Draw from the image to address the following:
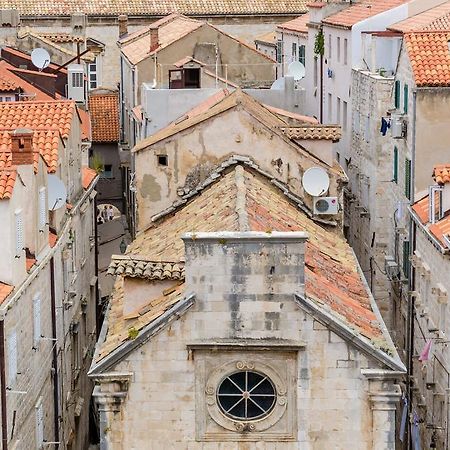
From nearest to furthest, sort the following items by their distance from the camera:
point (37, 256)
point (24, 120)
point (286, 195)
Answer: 1. point (37, 256)
2. point (286, 195)
3. point (24, 120)

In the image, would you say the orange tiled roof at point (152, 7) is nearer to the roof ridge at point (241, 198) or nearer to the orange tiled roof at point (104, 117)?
the orange tiled roof at point (104, 117)

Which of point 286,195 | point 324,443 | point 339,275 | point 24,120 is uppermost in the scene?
point 24,120

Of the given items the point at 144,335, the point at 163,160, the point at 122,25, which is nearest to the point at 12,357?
the point at 144,335

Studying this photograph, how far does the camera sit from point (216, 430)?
28.3 metres

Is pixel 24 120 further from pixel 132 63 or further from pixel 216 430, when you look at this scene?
pixel 132 63

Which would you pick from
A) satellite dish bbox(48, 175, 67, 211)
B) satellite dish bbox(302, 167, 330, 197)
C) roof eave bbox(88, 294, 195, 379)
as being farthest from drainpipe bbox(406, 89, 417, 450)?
roof eave bbox(88, 294, 195, 379)

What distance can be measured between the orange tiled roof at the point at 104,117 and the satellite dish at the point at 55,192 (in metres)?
37.9

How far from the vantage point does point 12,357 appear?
32.3 m

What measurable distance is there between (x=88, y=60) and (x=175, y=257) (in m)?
40.6

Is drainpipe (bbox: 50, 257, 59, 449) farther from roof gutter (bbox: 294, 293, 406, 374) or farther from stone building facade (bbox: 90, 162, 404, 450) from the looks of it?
roof gutter (bbox: 294, 293, 406, 374)

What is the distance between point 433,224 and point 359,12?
26.7 m

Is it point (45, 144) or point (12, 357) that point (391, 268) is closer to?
point (45, 144)

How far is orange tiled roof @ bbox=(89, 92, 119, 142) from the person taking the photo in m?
78.7

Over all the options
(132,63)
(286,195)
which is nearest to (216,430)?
(286,195)
